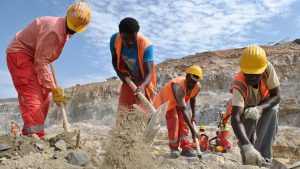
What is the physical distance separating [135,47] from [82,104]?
2071 centimetres

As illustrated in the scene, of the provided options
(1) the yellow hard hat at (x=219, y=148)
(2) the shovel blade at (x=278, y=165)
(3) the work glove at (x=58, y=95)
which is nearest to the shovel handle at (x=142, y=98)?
(3) the work glove at (x=58, y=95)

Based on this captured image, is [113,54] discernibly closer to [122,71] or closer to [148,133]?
[122,71]

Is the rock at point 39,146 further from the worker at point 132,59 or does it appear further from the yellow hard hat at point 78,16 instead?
the yellow hard hat at point 78,16

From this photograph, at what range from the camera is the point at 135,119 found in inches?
152

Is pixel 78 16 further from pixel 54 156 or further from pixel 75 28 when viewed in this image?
pixel 54 156

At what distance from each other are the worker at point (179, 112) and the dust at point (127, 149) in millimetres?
2189

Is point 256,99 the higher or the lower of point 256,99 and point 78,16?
the lower

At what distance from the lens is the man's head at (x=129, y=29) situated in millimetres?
4336

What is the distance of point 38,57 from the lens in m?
4.39

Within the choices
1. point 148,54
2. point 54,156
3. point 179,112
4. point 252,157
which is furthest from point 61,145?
point 179,112

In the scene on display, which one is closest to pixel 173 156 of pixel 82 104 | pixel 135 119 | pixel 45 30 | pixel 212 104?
pixel 135 119

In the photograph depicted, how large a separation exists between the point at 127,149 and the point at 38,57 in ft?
5.05

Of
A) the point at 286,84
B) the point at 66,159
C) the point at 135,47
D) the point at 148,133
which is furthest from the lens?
the point at 286,84

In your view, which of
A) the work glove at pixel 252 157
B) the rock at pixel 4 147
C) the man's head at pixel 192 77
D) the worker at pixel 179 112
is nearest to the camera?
the work glove at pixel 252 157
